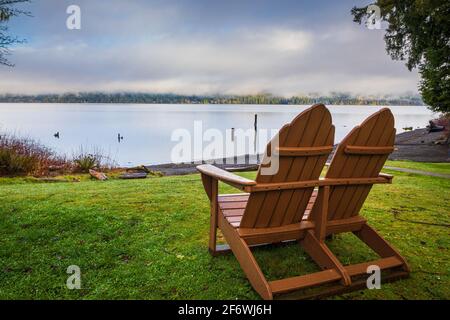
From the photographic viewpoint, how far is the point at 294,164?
2.12 m

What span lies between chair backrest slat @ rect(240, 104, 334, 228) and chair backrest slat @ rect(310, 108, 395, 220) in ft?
0.45

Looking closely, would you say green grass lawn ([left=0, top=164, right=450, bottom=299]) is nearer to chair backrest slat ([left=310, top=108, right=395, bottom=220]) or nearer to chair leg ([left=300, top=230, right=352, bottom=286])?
chair leg ([left=300, top=230, right=352, bottom=286])

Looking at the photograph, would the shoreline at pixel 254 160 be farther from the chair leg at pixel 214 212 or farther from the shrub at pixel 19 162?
the chair leg at pixel 214 212

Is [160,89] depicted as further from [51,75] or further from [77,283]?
[77,283]

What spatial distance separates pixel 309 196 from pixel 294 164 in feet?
1.15

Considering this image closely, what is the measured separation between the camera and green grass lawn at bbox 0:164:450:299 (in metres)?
2.24

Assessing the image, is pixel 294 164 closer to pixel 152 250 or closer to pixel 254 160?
pixel 152 250

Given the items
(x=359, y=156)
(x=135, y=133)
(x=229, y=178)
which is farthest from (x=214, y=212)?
(x=135, y=133)

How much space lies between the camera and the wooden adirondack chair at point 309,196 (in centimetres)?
207
